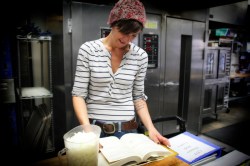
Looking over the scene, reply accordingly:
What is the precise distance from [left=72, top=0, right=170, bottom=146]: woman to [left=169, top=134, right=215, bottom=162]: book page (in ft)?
0.47

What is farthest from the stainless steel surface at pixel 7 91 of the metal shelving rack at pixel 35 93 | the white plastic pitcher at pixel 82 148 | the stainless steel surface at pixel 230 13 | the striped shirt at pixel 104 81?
the stainless steel surface at pixel 230 13

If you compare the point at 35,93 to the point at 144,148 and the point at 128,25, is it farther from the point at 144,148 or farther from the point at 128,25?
the point at 144,148

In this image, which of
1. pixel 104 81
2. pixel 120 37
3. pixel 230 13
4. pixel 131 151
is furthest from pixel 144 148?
pixel 230 13

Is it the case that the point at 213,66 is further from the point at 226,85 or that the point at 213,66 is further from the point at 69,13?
the point at 69,13

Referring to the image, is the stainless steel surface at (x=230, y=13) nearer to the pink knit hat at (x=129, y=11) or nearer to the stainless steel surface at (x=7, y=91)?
the pink knit hat at (x=129, y=11)

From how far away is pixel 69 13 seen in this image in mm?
2182

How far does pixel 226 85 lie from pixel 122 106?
4335 millimetres

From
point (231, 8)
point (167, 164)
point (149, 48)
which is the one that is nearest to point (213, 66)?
point (231, 8)

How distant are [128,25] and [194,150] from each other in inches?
30.9

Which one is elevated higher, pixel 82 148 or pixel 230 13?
pixel 230 13

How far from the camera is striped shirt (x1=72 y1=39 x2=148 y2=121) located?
1251 mm

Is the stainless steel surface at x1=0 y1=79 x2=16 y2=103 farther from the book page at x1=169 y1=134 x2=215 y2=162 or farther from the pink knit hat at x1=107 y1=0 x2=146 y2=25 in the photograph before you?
the book page at x1=169 y1=134 x2=215 y2=162

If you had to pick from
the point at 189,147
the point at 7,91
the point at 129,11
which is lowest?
the point at 189,147

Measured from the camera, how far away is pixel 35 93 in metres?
2.44
